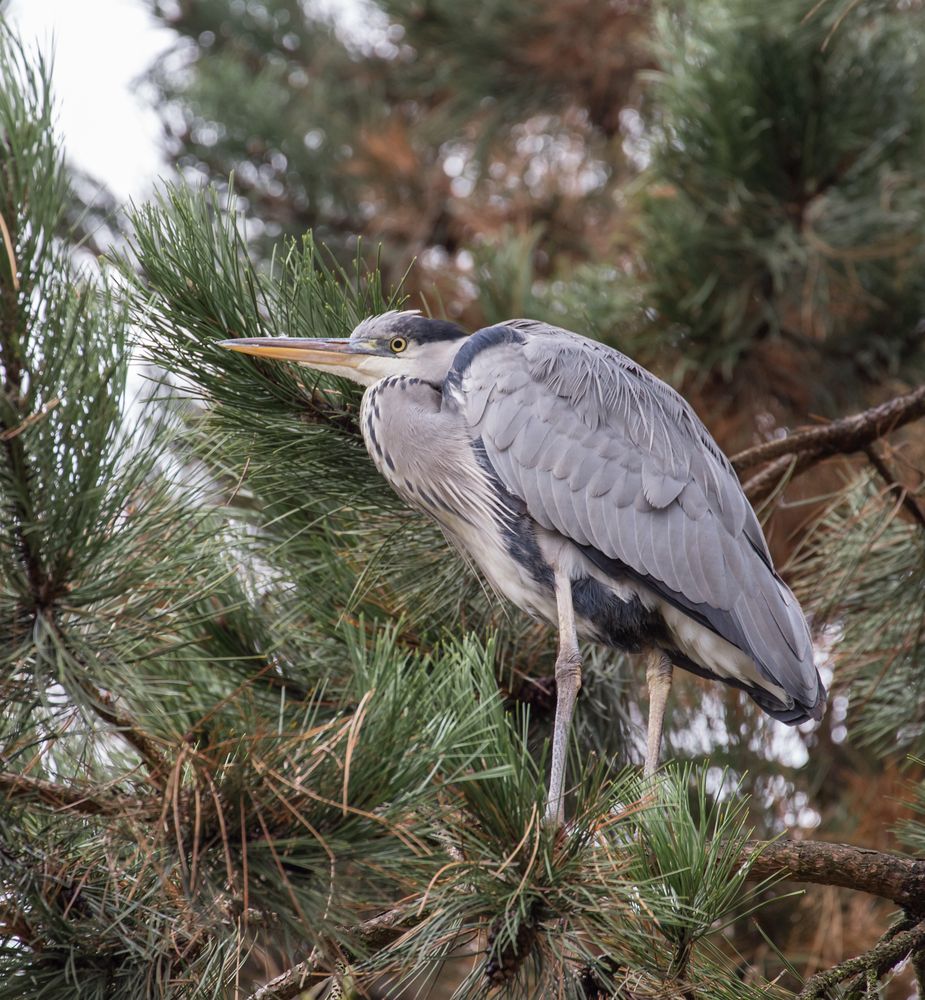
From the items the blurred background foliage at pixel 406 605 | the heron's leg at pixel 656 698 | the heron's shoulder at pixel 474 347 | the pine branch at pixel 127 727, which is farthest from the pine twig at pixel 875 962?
the heron's shoulder at pixel 474 347

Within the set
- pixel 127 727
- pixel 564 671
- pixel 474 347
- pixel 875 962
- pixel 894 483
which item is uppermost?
pixel 474 347

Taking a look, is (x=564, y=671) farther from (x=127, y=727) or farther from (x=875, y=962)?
(x=127, y=727)

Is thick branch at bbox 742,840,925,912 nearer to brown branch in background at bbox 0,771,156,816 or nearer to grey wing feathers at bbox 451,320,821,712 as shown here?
grey wing feathers at bbox 451,320,821,712

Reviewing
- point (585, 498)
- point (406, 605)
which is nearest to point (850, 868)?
point (585, 498)

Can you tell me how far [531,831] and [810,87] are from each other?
7.29ft

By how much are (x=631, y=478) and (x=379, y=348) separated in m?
0.44

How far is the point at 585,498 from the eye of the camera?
6.24 ft

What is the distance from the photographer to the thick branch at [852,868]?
5.10 feet

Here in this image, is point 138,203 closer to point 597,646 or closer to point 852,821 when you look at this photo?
point 597,646

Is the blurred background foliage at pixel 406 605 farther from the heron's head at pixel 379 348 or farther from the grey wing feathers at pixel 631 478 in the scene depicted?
the grey wing feathers at pixel 631 478

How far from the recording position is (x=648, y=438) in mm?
1997

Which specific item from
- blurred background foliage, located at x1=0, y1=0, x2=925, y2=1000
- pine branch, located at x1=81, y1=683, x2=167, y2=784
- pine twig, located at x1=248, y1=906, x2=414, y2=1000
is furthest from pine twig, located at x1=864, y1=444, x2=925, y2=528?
pine branch, located at x1=81, y1=683, x2=167, y2=784

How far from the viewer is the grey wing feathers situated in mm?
1876

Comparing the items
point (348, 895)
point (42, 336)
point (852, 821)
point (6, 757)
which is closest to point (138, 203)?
point (42, 336)
